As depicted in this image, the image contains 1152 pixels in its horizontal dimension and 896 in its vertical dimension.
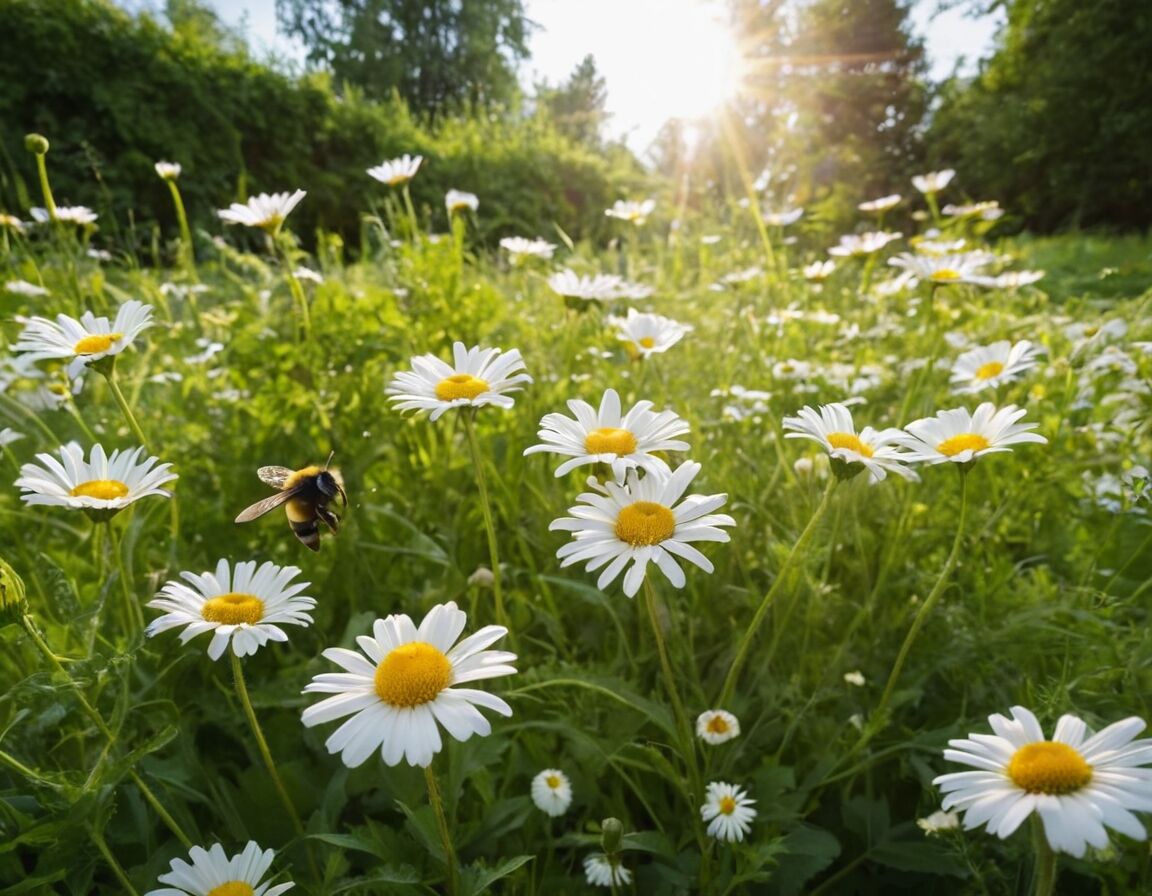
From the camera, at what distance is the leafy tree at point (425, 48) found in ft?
76.8

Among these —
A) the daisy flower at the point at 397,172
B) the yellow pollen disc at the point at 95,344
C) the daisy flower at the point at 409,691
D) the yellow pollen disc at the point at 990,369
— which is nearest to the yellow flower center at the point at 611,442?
the daisy flower at the point at 409,691

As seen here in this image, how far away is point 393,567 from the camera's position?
1.80 meters

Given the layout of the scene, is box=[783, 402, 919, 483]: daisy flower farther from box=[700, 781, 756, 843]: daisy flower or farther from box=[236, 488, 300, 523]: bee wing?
box=[236, 488, 300, 523]: bee wing

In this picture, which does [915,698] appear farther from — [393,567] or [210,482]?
[210,482]

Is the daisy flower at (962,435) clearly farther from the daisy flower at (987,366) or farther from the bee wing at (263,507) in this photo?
the bee wing at (263,507)

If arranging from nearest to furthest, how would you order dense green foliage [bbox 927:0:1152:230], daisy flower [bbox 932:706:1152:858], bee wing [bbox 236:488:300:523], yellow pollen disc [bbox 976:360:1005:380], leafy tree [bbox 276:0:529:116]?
1. daisy flower [bbox 932:706:1152:858]
2. bee wing [bbox 236:488:300:523]
3. yellow pollen disc [bbox 976:360:1005:380]
4. dense green foliage [bbox 927:0:1152:230]
5. leafy tree [bbox 276:0:529:116]

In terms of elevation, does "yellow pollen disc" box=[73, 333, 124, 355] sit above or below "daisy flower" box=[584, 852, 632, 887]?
above

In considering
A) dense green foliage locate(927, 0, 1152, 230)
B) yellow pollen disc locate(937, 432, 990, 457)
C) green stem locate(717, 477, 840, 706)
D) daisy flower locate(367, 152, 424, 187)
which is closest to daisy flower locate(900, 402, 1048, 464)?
yellow pollen disc locate(937, 432, 990, 457)

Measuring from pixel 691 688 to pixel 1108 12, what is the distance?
13.4m

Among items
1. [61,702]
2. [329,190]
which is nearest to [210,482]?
[61,702]

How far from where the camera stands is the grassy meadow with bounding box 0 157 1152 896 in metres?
1.10

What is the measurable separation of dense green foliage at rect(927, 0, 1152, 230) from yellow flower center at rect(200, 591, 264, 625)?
39.3 feet

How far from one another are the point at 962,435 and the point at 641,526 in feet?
1.69

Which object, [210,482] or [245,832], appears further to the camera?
[210,482]
